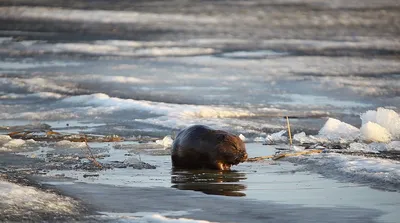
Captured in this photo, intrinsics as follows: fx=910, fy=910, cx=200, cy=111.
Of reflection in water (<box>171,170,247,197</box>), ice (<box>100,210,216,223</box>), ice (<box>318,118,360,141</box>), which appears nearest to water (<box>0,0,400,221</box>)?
reflection in water (<box>171,170,247,197</box>)

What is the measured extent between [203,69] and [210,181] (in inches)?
435

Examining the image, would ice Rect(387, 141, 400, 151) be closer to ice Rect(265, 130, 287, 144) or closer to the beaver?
ice Rect(265, 130, 287, 144)

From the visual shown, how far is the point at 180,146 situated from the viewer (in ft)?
29.8

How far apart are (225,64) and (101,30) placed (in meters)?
5.92

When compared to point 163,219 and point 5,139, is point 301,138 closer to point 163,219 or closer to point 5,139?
point 5,139

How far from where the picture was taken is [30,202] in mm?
6480

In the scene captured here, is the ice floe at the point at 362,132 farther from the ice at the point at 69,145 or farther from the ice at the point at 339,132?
the ice at the point at 69,145

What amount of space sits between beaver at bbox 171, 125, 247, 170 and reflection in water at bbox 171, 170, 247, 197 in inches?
5.2

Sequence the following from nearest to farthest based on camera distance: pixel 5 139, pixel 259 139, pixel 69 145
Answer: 1. pixel 69 145
2. pixel 5 139
3. pixel 259 139

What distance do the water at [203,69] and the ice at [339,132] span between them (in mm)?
966

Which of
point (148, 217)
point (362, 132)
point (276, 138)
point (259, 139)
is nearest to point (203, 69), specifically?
point (259, 139)

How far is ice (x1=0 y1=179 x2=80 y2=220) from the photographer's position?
6193 mm

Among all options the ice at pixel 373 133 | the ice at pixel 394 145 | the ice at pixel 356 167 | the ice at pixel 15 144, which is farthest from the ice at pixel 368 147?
the ice at pixel 15 144

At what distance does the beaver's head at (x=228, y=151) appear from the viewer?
882cm
